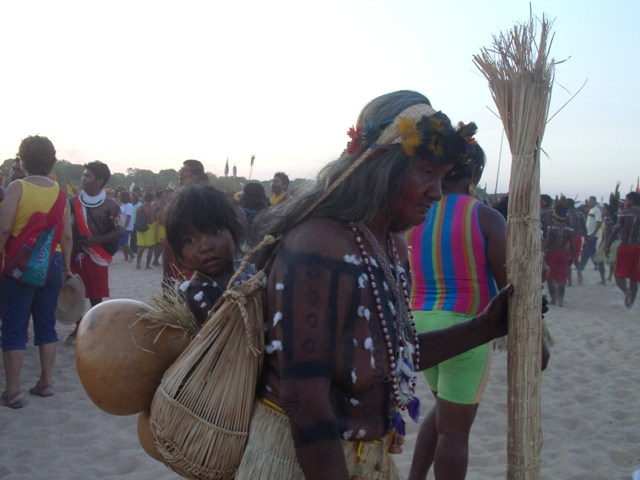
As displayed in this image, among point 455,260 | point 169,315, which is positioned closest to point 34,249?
point 169,315

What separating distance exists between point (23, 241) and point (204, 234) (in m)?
2.76

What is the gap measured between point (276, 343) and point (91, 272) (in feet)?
17.0

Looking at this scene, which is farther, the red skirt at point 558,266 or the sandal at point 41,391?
the red skirt at point 558,266

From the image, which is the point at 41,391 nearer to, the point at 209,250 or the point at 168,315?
the point at 209,250

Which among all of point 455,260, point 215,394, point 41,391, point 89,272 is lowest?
point 41,391

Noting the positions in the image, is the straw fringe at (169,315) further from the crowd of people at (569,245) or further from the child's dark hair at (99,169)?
the crowd of people at (569,245)

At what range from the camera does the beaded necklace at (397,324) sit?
1.52 m

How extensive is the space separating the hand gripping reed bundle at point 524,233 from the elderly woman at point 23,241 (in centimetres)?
381

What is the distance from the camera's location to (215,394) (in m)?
1.47

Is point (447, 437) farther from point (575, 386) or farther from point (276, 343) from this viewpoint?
point (575, 386)

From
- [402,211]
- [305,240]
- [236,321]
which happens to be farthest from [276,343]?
[402,211]

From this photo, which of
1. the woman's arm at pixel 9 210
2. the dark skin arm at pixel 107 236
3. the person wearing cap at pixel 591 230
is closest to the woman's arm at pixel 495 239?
the woman's arm at pixel 9 210

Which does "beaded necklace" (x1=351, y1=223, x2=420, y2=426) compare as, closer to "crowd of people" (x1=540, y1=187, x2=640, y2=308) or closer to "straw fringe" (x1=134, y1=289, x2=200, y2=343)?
"straw fringe" (x1=134, y1=289, x2=200, y2=343)

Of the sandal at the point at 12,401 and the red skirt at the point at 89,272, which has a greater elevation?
the red skirt at the point at 89,272
